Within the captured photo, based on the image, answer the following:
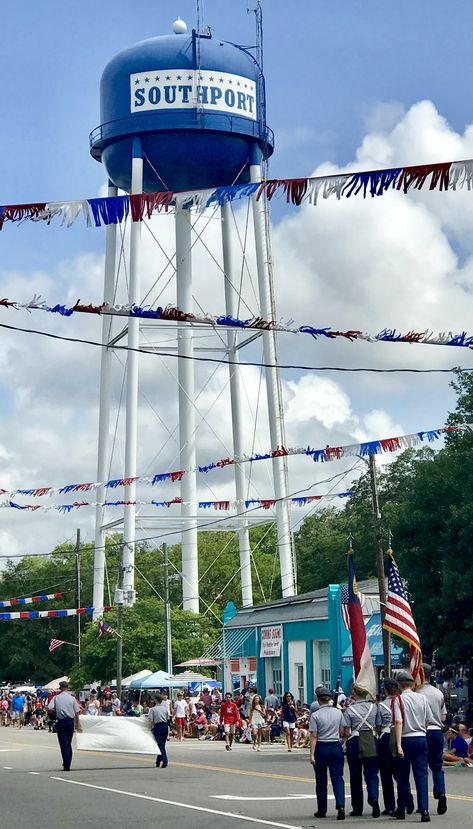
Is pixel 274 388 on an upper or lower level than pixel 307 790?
upper

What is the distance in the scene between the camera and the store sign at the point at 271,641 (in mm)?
52438

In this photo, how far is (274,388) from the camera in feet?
182

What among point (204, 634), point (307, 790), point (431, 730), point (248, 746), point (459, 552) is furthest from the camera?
point (204, 634)

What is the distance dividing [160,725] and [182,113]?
28.1 meters

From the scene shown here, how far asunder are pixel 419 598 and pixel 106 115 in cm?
2310

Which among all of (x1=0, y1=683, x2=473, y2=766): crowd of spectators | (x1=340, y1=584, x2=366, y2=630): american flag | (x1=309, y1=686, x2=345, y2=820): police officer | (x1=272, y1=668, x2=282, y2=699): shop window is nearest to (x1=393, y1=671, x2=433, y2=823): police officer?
(x1=309, y1=686, x2=345, y2=820): police officer

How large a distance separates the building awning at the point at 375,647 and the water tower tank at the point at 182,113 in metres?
16.6

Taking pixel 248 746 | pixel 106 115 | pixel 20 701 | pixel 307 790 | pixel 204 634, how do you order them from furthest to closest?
pixel 20 701 < pixel 204 634 < pixel 106 115 < pixel 248 746 < pixel 307 790

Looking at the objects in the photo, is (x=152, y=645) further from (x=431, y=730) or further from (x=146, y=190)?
(x=431, y=730)

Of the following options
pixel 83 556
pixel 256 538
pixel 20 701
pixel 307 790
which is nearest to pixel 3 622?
pixel 83 556

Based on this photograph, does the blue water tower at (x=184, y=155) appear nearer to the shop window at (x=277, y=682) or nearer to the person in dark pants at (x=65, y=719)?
the shop window at (x=277, y=682)

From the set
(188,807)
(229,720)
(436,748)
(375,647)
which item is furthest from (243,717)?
(436,748)

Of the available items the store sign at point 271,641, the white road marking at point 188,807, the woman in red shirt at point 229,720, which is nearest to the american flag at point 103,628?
the store sign at point 271,641

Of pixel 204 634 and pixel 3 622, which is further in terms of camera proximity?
pixel 3 622
